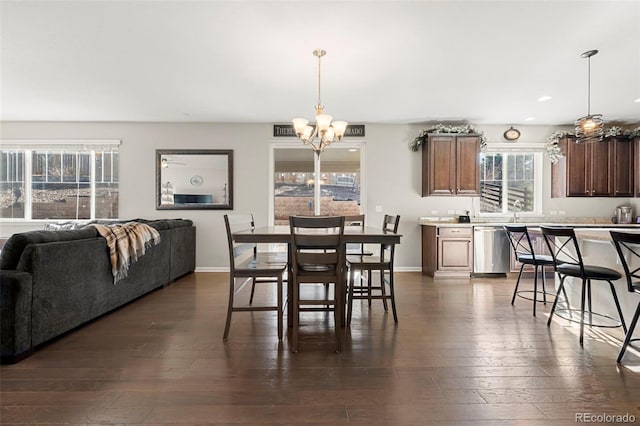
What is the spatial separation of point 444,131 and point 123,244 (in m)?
4.62

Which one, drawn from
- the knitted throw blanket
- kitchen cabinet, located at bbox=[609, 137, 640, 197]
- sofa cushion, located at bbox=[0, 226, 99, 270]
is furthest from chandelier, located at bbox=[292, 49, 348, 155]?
kitchen cabinet, located at bbox=[609, 137, 640, 197]

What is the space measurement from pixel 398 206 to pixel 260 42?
3473mm

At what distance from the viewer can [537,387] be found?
1.78 meters

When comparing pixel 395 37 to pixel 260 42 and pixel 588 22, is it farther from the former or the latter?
pixel 588 22

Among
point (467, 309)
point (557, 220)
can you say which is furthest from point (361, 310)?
point (557, 220)

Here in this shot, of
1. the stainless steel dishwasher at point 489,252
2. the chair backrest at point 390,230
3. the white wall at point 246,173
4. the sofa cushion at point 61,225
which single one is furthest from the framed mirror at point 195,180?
the stainless steel dishwasher at point 489,252

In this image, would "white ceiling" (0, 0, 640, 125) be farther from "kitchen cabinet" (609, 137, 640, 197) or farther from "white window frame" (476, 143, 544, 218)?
"white window frame" (476, 143, 544, 218)

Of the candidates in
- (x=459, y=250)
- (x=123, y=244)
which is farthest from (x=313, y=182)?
(x=123, y=244)

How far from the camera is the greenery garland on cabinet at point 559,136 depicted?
4.90m

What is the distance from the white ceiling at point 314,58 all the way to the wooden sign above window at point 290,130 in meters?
0.49

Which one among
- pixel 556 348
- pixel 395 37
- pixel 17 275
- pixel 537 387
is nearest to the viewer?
pixel 537 387

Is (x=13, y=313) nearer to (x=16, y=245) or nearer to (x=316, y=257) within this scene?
(x=16, y=245)

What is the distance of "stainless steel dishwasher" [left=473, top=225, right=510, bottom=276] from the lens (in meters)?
4.76

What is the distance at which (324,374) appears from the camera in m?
1.91
